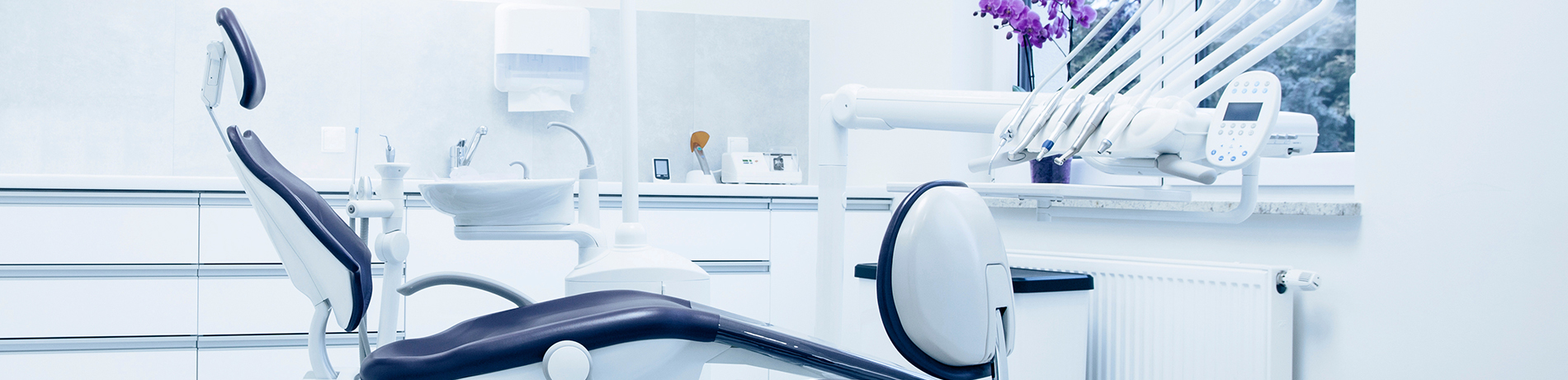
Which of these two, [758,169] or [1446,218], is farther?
[758,169]

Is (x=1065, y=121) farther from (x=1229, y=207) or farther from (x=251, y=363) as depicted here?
(x=251, y=363)

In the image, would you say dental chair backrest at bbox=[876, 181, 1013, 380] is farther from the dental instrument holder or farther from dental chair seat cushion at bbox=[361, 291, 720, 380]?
the dental instrument holder

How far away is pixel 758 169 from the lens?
3.21 m

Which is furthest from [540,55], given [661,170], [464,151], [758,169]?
[758,169]

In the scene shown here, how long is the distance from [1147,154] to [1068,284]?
90 centimetres

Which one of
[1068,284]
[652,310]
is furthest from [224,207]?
[1068,284]

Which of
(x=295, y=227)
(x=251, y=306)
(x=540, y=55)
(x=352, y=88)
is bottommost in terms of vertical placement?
(x=251, y=306)

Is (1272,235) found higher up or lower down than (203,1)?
lower down

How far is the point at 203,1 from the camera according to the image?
286 centimetres

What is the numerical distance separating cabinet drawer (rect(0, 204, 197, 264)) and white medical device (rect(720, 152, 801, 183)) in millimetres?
1551

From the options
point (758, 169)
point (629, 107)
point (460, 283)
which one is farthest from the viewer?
point (758, 169)

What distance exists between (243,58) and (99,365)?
A: 1462 millimetres

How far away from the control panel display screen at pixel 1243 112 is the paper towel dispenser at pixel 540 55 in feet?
7.32

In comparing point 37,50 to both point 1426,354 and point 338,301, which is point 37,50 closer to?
point 338,301
